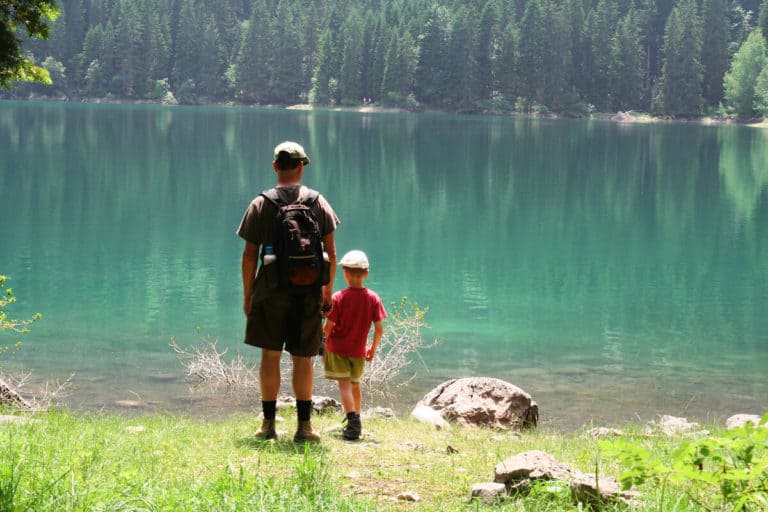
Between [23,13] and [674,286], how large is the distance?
17.8 m

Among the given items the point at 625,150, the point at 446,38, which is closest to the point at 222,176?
the point at 625,150

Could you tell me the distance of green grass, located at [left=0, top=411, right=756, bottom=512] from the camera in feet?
15.0

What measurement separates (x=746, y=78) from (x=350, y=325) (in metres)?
113

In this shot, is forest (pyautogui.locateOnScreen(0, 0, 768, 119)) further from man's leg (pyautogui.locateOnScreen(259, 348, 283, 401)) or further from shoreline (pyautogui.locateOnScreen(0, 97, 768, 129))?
man's leg (pyautogui.locateOnScreen(259, 348, 283, 401))

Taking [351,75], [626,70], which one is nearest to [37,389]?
[351,75]

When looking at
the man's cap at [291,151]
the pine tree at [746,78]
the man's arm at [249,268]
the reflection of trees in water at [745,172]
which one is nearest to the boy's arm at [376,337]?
the man's arm at [249,268]

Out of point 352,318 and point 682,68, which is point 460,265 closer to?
point 352,318

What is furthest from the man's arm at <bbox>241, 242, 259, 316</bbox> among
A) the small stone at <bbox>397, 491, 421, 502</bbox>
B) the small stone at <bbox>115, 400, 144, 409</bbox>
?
the small stone at <bbox>115, 400, 144, 409</bbox>

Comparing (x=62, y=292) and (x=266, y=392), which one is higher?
(x=266, y=392)

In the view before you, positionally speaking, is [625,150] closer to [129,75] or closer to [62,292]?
[62,292]

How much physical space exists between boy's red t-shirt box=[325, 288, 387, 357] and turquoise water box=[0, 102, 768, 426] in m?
4.08

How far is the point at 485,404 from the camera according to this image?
947cm

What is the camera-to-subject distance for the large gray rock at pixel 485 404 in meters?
9.38

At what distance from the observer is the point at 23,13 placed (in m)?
5.58
